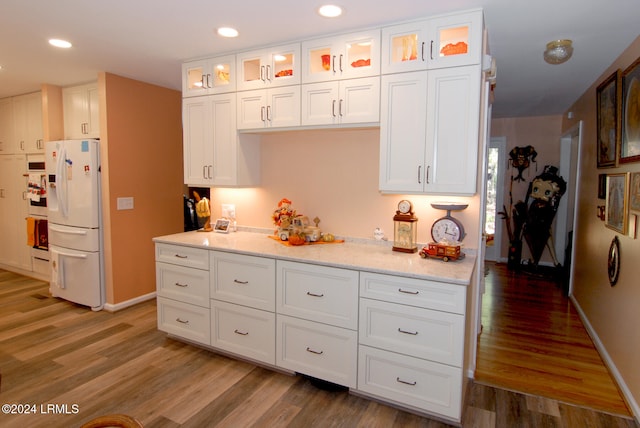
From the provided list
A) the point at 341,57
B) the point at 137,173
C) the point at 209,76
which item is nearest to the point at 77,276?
the point at 137,173

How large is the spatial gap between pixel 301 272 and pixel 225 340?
94cm

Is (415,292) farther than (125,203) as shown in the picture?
No

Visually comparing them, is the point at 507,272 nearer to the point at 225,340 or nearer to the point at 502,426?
the point at 502,426

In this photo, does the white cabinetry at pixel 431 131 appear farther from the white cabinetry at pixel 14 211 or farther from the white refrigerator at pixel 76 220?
the white cabinetry at pixel 14 211

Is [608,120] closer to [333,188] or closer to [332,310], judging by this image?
[333,188]

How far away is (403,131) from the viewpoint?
8.33ft

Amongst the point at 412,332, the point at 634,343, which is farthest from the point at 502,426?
the point at 634,343

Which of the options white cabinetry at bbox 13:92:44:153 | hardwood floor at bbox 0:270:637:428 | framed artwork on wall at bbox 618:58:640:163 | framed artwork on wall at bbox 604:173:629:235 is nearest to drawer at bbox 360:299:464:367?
hardwood floor at bbox 0:270:637:428

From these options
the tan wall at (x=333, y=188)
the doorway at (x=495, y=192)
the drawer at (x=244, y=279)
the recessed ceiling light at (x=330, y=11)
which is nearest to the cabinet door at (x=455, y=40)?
the recessed ceiling light at (x=330, y=11)

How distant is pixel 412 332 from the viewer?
7.34 feet

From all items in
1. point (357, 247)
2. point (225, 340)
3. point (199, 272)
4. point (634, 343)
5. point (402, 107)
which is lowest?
point (225, 340)

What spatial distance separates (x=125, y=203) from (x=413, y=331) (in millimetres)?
3309

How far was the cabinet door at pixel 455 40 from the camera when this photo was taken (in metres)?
2.27

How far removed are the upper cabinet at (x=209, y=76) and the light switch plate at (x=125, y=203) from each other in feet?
4.65
